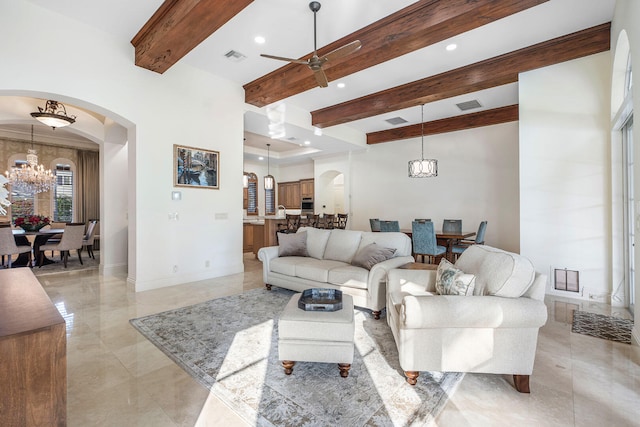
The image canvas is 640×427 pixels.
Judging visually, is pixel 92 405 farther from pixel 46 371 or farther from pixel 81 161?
pixel 81 161

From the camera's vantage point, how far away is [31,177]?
6977mm

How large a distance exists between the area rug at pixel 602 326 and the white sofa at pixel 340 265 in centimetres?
181

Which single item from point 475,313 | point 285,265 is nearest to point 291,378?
point 475,313

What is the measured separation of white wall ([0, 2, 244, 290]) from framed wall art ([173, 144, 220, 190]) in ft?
0.30

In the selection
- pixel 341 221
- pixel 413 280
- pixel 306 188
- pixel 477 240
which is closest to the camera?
pixel 413 280

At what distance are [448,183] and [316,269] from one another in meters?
4.78

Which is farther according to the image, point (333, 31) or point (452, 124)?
point (452, 124)

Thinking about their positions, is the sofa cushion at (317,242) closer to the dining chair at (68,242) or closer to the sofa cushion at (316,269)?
the sofa cushion at (316,269)

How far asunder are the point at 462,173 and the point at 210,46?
5768 millimetres

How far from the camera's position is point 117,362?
2312 millimetres

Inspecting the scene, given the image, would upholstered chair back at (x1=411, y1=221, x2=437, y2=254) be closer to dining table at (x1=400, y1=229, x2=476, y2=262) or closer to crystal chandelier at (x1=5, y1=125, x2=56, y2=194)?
dining table at (x1=400, y1=229, x2=476, y2=262)

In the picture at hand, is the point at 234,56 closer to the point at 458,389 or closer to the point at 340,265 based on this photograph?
the point at 340,265

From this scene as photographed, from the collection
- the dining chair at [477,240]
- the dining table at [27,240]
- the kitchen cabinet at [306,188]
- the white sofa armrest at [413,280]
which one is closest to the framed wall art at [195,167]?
the white sofa armrest at [413,280]

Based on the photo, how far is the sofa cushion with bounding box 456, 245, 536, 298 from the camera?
199 cm
